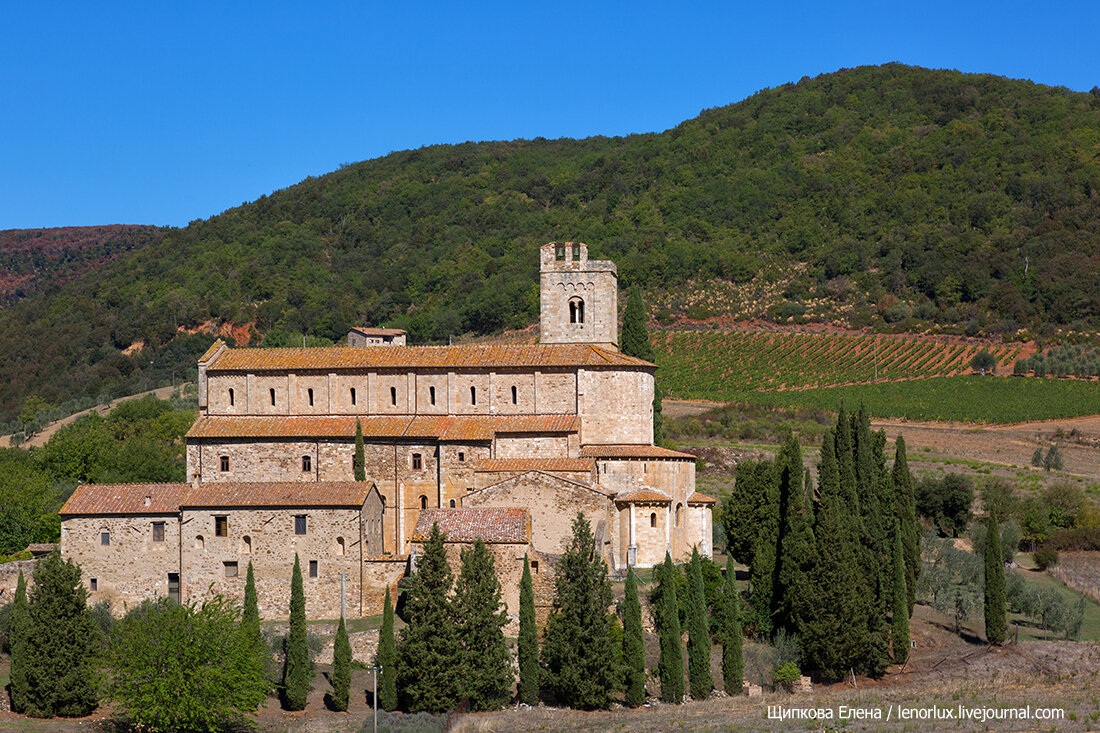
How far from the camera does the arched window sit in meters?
52.3

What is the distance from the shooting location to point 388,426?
47.1 m

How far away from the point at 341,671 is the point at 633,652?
8.73 m

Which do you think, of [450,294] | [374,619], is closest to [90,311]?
[450,294]

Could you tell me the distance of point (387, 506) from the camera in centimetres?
4569

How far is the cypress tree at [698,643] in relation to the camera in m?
35.8

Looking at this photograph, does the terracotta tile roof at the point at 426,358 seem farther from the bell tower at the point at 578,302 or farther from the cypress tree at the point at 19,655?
the cypress tree at the point at 19,655

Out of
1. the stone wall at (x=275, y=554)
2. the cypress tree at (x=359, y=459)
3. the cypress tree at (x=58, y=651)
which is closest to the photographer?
the cypress tree at (x=58, y=651)

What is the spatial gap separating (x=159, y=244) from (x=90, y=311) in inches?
934

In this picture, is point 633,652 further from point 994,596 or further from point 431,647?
point 994,596

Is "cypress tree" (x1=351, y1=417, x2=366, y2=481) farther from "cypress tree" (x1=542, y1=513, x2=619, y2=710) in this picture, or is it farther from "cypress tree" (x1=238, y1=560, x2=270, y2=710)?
"cypress tree" (x1=542, y1=513, x2=619, y2=710)

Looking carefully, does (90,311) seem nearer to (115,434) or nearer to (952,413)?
(115,434)

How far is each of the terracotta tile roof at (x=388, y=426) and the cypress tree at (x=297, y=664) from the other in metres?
9.98

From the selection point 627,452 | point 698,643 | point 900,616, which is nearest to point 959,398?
point 627,452

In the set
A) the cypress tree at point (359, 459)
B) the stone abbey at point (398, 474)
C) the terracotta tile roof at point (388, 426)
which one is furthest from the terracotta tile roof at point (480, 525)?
the terracotta tile roof at point (388, 426)
